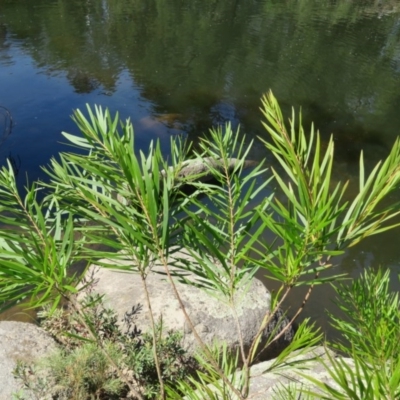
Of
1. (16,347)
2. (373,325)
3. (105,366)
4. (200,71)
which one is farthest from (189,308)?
(200,71)

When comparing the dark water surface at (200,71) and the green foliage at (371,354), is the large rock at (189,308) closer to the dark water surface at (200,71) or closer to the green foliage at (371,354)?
the dark water surface at (200,71)

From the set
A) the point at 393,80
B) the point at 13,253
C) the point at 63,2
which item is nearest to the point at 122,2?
the point at 63,2

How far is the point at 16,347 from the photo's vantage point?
2621mm

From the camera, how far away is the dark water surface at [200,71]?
796 centimetres

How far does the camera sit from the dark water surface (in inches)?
313

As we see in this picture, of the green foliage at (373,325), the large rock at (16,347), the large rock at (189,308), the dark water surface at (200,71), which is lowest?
the dark water surface at (200,71)

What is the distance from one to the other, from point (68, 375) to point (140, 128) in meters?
6.12

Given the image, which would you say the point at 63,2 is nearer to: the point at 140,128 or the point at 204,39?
the point at 204,39

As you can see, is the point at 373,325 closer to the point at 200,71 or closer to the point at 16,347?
the point at 16,347

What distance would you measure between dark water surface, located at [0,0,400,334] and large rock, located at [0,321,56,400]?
9.58 ft

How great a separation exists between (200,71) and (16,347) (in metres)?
9.09

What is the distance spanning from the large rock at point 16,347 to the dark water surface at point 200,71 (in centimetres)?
292

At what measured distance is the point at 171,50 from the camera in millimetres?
12094

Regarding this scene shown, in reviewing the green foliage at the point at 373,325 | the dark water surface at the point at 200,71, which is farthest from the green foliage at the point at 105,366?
the dark water surface at the point at 200,71
